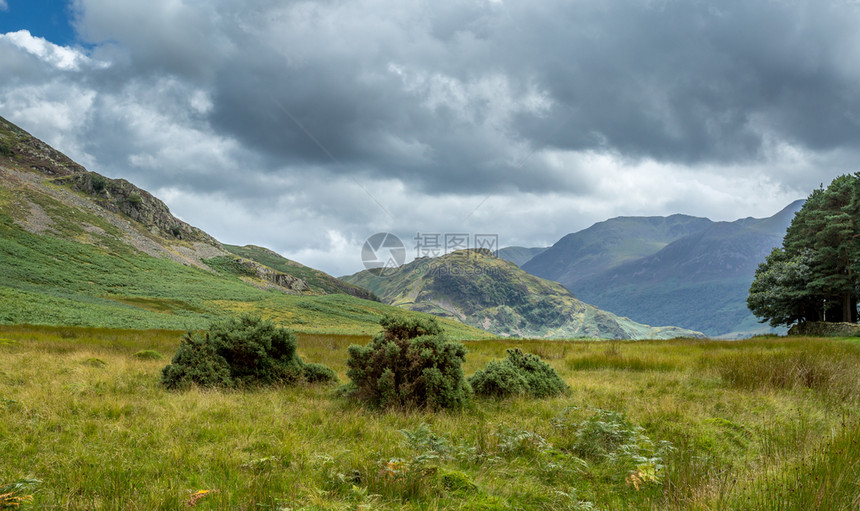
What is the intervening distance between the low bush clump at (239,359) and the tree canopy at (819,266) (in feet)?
129

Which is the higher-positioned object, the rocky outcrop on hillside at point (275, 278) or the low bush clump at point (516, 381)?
the rocky outcrop on hillside at point (275, 278)

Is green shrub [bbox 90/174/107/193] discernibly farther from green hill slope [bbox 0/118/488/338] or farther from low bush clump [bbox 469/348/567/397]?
low bush clump [bbox 469/348/567/397]

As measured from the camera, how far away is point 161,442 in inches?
205

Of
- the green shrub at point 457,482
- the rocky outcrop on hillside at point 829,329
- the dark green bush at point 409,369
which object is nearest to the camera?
the green shrub at point 457,482

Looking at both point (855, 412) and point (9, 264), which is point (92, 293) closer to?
point (9, 264)

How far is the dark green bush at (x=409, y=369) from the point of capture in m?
7.61

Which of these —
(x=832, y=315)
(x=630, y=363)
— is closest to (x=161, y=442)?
(x=630, y=363)

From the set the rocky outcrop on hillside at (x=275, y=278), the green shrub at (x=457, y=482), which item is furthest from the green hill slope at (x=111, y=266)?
the green shrub at (x=457, y=482)

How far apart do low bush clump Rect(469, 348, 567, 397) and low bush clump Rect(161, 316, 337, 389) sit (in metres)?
4.31

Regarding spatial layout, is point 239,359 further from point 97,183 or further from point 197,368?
point 97,183

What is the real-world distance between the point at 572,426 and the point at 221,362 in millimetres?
7689

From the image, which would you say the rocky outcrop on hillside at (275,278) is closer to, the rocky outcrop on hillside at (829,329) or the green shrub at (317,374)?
the rocky outcrop on hillside at (829,329)

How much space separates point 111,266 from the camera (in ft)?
252

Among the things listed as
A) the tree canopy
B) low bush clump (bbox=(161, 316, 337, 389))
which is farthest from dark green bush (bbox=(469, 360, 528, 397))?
the tree canopy
